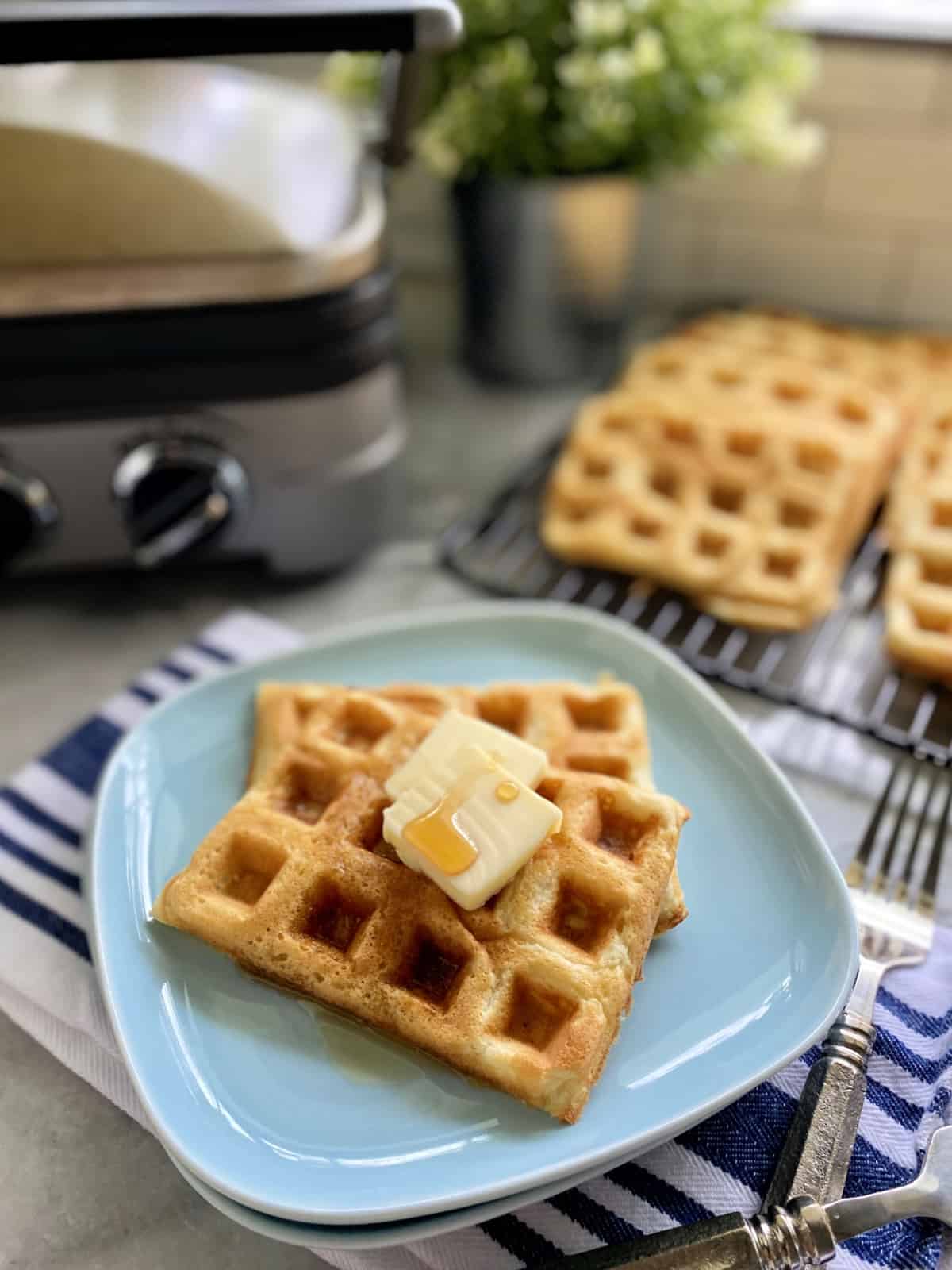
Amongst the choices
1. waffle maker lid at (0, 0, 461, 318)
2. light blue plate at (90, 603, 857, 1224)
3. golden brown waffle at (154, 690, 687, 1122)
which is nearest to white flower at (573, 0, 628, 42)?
waffle maker lid at (0, 0, 461, 318)

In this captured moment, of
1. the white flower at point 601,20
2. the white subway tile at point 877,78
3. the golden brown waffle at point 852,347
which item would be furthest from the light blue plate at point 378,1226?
the white subway tile at point 877,78

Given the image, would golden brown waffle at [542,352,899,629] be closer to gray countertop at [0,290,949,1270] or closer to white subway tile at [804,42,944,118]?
gray countertop at [0,290,949,1270]

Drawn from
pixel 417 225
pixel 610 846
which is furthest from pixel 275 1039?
pixel 417 225

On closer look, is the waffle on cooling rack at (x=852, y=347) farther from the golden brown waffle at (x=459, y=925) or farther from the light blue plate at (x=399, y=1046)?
the golden brown waffle at (x=459, y=925)

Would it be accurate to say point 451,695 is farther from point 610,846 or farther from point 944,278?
point 944,278

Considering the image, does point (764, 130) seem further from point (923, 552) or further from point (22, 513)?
point (22, 513)
